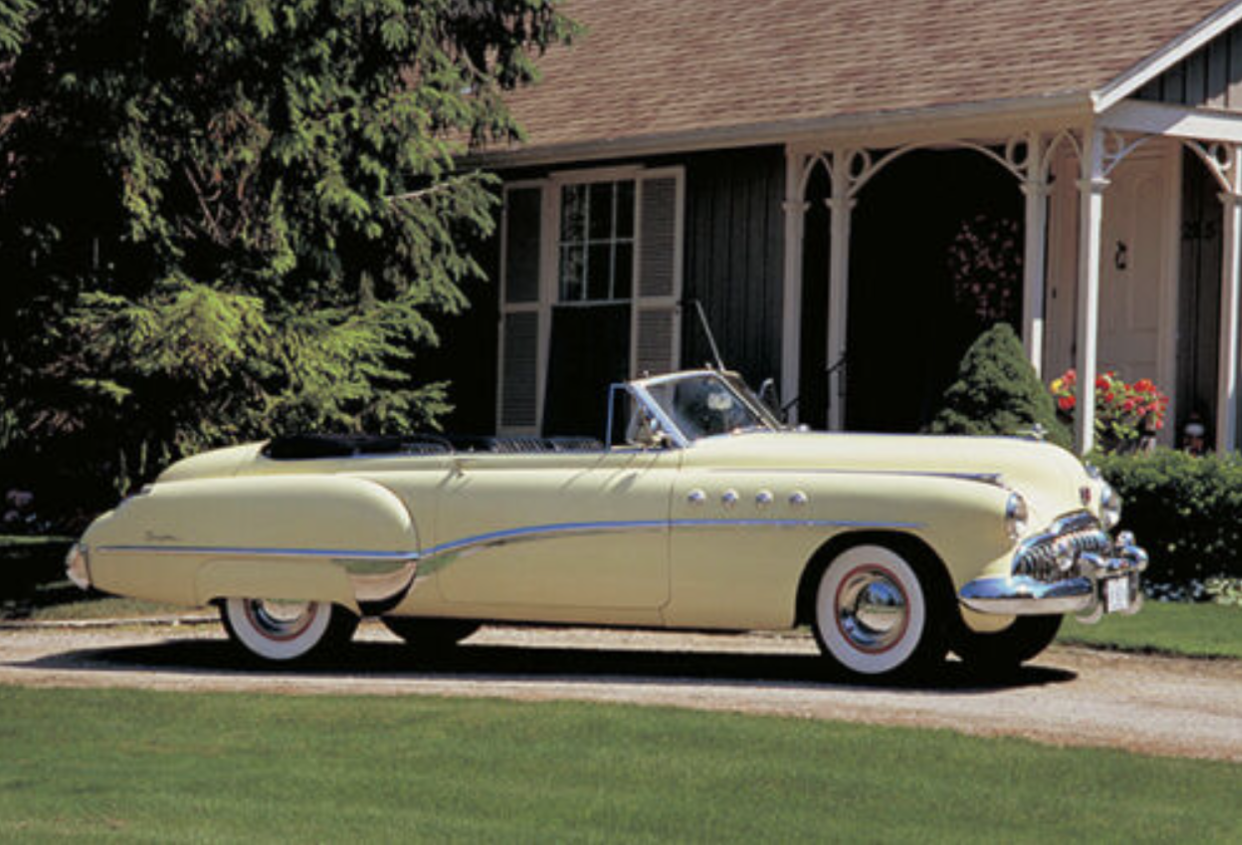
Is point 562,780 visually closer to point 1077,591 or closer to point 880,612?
point 880,612

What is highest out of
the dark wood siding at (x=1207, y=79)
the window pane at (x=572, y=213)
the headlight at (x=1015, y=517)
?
the dark wood siding at (x=1207, y=79)

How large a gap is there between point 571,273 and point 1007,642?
427 inches

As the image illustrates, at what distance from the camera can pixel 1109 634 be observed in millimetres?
12617

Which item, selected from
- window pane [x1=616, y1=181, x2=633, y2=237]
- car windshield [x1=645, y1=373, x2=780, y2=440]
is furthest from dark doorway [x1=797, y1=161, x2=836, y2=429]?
car windshield [x1=645, y1=373, x2=780, y2=440]

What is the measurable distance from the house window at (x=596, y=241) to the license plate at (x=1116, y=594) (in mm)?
10767

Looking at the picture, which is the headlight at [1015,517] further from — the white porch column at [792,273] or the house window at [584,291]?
the house window at [584,291]

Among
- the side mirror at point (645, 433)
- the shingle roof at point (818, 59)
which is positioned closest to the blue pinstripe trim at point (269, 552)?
the side mirror at point (645, 433)

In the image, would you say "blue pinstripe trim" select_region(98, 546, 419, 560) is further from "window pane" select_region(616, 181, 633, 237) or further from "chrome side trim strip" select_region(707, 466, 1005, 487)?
"window pane" select_region(616, 181, 633, 237)

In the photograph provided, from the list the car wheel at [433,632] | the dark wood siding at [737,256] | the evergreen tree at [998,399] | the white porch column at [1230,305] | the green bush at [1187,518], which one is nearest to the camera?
the car wheel at [433,632]

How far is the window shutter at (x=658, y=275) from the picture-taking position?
65.3 feet

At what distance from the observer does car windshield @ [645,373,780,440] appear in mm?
10695

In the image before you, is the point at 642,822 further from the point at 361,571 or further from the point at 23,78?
the point at 23,78

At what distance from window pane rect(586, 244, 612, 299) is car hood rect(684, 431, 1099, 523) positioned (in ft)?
33.1

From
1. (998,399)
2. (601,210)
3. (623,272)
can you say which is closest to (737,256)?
(623,272)
